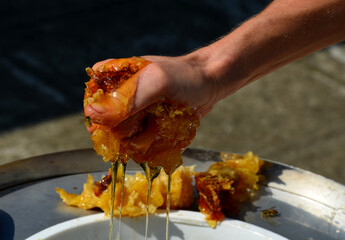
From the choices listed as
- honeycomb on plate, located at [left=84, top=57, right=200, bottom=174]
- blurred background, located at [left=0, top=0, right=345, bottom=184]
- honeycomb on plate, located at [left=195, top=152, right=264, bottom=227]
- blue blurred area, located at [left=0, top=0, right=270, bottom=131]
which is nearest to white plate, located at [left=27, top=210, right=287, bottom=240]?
honeycomb on plate, located at [left=195, top=152, right=264, bottom=227]

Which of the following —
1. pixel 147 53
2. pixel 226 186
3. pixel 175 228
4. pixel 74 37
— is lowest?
pixel 175 228

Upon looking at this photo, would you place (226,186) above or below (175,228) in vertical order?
above

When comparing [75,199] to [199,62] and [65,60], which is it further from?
[65,60]

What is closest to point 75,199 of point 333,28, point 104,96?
point 104,96

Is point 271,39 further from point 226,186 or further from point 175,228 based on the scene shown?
point 175,228

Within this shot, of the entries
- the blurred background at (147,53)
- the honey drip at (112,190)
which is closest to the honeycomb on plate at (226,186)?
the honey drip at (112,190)

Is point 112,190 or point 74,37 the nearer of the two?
point 112,190

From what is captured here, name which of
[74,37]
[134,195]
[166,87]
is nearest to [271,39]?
[166,87]
